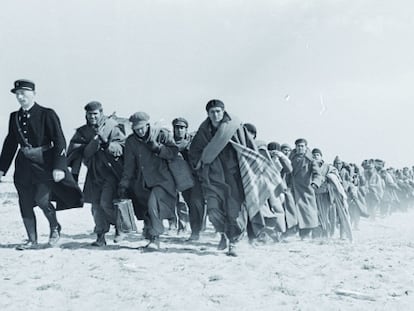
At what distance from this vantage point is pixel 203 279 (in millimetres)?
5168

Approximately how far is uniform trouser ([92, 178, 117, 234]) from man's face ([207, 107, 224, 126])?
1805 millimetres

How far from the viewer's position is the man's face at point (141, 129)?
6.76m

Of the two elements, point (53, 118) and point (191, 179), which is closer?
point (53, 118)

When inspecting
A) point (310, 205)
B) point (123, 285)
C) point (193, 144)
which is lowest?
point (123, 285)

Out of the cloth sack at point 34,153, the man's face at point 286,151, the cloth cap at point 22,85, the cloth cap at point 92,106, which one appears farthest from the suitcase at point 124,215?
the man's face at point 286,151

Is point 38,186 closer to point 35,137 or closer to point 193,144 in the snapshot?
point 35,137

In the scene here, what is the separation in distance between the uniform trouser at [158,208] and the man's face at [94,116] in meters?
1.27

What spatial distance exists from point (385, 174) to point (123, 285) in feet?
Answer: 70.8

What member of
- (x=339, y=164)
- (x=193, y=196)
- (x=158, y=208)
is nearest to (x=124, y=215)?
(x=158, y=208)

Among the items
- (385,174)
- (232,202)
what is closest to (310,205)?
(232,202)

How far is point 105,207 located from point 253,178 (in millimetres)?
2203

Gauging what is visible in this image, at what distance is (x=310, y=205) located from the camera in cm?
1036

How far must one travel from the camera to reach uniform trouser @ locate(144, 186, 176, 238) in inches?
268

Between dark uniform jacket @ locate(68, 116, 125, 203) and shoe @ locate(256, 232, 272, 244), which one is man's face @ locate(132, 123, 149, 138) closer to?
dark uniform jacket @ locate(68, 116, 125, 203)
